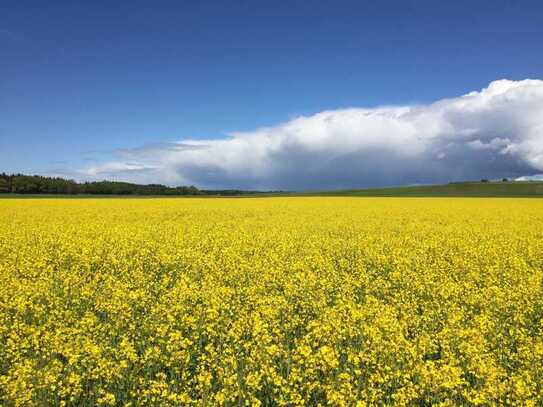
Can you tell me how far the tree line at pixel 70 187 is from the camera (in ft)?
246

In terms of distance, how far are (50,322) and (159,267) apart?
4637 mm

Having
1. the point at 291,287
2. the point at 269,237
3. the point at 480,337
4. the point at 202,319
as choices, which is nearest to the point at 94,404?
the point at 202,319

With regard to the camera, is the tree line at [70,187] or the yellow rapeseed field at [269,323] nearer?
the yellow rapeseed field at [269,323]

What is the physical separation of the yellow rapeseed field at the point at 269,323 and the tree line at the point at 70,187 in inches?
2697

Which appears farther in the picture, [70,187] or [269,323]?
[70,187]

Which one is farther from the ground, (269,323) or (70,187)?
(70,187)

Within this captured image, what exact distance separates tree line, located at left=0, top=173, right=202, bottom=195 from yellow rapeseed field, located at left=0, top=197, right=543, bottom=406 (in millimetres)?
68511

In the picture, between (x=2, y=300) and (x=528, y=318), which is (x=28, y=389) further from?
(x=528, y=318)

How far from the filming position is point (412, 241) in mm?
14953

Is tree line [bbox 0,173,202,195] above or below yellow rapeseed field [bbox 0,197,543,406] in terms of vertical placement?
above

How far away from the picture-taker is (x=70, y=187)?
77.0m

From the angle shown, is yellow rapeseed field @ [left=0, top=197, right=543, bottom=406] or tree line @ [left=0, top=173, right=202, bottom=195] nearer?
yellow rapeseed field @ [left=0, top=197, right=543, bottom=406]

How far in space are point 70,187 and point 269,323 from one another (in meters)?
79.9

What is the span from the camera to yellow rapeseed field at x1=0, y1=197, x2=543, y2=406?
4906 millimetres
